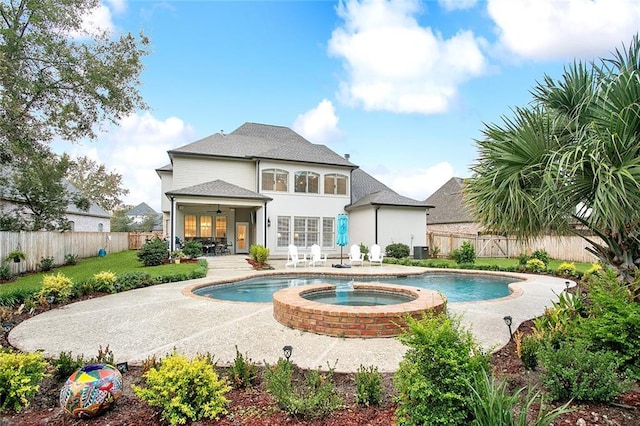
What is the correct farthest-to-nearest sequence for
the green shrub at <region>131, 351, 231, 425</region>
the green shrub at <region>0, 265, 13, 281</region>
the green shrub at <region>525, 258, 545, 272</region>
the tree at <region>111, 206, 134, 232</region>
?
1. the tree at <region>111, 206, 134, 232</region>
2. the green shrub at <region>525, 258, 545, 272</region>
3. the green shrub at <region>0, 265, 13, 281</region>
4. the green shrub at <region>131, 351, 231, 425</region>

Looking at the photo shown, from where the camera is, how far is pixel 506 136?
5523 mm

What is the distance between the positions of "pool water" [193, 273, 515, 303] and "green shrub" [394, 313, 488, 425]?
21.7 ft

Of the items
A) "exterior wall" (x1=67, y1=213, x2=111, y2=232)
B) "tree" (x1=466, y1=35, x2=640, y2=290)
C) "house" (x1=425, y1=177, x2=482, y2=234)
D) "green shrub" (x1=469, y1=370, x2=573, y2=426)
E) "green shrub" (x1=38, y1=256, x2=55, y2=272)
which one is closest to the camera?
"green shrub" (x1=469, y1=370, x2=573, y2=426)

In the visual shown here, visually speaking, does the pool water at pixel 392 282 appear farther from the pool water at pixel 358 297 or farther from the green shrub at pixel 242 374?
the green shrub at pixel 242 374

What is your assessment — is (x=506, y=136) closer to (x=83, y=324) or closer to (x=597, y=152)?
(x=597, y=152)

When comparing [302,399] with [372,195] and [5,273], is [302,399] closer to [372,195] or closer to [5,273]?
[5,273]

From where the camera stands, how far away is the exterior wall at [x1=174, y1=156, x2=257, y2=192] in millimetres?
20859

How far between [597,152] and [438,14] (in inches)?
415

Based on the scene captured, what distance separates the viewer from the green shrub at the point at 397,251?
2006 cm

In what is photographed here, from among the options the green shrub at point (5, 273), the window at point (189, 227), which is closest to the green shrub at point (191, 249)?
the window at point (189, 227)

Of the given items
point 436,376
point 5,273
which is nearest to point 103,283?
point 5,273

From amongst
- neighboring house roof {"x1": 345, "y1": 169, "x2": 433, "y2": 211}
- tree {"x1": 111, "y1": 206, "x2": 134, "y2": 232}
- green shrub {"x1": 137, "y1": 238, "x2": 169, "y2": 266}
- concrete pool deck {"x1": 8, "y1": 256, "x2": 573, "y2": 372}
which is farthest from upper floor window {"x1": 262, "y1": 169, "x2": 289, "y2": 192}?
tree {"x1": 111, "y1": 206, "x2": 134, "y2": 232}

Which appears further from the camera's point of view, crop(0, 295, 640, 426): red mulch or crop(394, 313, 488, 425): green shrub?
crop(0, 295, 640, 426): red mulch

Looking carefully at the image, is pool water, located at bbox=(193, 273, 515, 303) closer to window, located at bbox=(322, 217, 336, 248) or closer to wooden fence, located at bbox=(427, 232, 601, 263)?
wooden fence, located at bbox=(427, 232, 601, 263)
